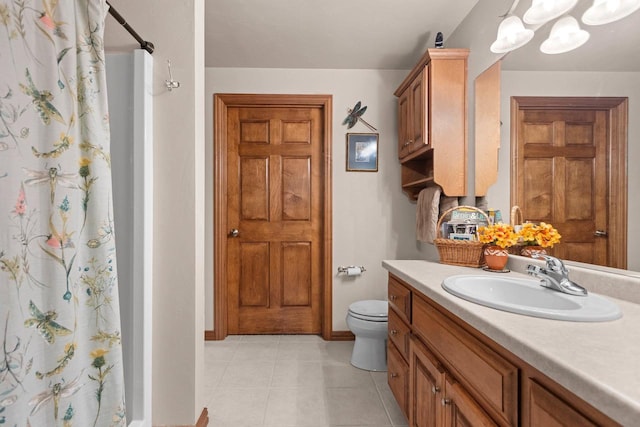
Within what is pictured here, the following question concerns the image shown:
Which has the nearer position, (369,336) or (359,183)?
(369,336)

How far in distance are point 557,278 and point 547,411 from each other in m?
0.57

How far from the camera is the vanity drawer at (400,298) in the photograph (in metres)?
1.42

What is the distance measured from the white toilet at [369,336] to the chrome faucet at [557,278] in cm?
116

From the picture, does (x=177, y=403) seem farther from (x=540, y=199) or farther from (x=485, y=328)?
(x=540, y=199)

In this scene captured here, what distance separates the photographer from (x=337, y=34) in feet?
7.13

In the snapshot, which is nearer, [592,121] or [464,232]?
[592,121]

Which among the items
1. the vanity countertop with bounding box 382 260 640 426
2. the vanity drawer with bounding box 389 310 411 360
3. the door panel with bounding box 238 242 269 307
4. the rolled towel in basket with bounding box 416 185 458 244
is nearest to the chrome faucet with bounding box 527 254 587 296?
the vanity countertop with bounding box 382 260 640 426

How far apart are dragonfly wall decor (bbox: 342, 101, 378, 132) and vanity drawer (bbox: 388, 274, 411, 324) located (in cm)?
150

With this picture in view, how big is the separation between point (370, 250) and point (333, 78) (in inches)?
62.0

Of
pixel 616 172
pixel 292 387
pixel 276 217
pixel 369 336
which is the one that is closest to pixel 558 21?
pixel 616 172

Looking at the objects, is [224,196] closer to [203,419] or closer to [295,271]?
[295,271]

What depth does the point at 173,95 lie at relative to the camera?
54.7 inches

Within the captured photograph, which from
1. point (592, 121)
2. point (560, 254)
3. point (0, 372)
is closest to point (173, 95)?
point (0, 372)

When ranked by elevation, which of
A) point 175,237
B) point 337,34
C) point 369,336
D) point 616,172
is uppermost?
point 337,34
